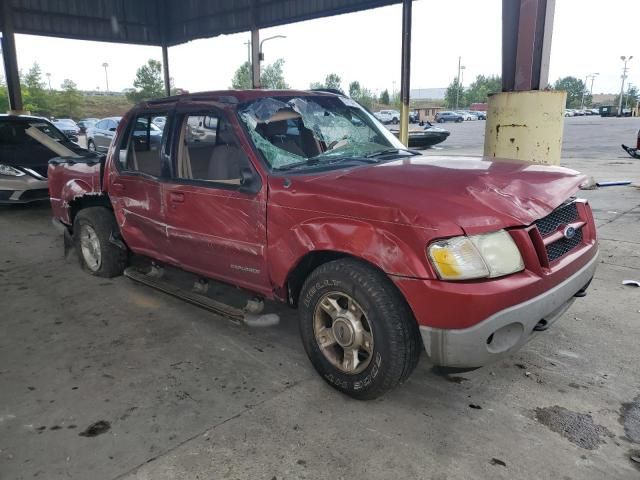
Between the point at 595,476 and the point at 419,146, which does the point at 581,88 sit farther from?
the point at 595,476

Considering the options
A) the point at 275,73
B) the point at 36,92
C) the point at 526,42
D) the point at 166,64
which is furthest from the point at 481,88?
the point at 526,42

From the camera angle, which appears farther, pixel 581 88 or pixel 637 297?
pixel 581 88

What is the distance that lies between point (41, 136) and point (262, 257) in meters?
6.09

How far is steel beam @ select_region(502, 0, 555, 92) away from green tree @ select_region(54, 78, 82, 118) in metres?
74.7

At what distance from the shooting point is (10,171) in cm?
858

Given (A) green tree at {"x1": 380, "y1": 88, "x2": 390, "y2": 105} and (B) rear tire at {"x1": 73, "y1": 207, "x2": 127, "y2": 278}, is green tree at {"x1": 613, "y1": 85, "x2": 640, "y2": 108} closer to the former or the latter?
(A) green tree at {"x1": 380, "y1": 88, "x2": 390, "y2": 105}

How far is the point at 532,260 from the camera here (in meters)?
2.58

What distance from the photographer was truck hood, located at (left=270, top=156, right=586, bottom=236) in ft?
8.23

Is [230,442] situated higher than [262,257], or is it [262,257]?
[262,257]

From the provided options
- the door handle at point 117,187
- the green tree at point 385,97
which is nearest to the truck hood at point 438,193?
the door handle at point 117,187

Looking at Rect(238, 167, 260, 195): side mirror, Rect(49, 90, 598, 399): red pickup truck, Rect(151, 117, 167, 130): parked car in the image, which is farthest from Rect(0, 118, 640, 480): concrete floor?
Rect(151, 117, 167, 130): parked car

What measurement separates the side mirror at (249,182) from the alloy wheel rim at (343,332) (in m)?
0.84

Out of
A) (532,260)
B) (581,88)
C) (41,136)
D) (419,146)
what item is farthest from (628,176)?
(581,88)

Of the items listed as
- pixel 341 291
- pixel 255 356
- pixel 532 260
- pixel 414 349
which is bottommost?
pixel 255 356
